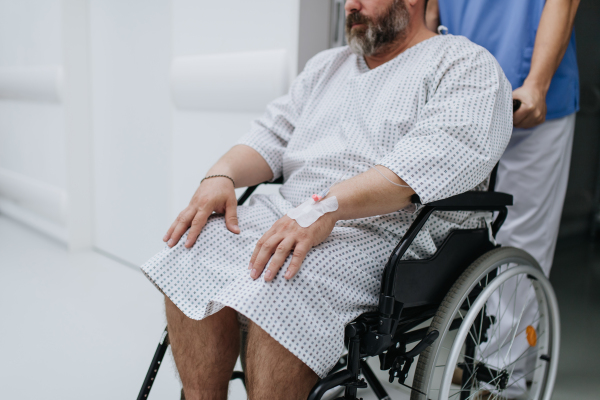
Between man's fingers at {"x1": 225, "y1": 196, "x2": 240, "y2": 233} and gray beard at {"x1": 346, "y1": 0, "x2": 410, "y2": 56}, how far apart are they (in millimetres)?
571

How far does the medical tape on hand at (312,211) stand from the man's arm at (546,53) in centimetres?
65

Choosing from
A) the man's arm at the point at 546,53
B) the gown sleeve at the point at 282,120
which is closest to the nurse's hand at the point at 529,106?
the man's arm at the point at 546,53

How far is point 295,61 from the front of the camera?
1.97 metres

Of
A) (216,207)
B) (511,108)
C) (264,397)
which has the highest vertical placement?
(511,108)

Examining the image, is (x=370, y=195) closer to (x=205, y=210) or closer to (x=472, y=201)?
(x=472, y=201)

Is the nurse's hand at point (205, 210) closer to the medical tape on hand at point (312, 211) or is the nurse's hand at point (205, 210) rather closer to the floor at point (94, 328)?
the medical tape on hand at point (312, 211)

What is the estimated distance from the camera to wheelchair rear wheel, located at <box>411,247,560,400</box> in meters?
1.05

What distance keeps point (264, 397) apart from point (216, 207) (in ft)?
1.56

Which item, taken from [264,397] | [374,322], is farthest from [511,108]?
[264,397]

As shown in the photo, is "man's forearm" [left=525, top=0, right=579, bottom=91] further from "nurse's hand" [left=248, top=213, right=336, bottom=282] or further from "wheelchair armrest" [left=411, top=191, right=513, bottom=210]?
"nurse's hand" [left=248, top=213, right=336, bottom=282]

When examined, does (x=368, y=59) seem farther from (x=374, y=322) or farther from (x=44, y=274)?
(x=44, y=274)

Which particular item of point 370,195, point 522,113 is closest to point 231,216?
point 370,195

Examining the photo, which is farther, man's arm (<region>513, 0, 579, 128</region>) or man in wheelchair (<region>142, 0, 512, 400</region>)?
man's arm (<region>513, 0, 579, 128</region>)

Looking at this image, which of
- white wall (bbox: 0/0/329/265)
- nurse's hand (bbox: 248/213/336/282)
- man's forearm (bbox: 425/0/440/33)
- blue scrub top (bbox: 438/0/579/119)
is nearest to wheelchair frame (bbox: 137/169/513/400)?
nurse's hand (bbox: 248/213/336/282)
